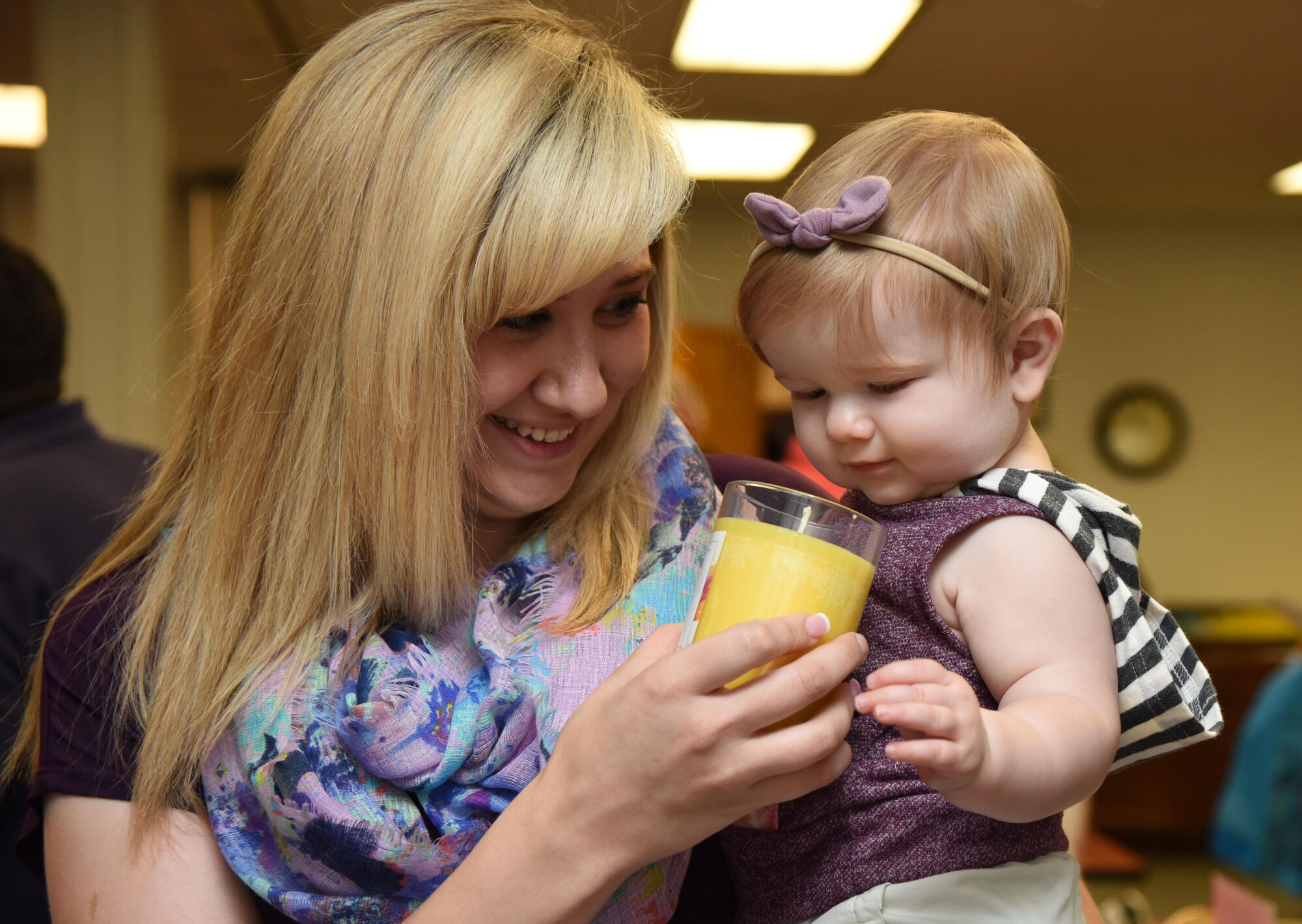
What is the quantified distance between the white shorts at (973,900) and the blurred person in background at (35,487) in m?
1.18

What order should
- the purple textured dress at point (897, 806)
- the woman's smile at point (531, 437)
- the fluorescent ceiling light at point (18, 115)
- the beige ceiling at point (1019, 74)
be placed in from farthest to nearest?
1. the fluorescent ceiling light at point (18, 115)
2. the beige ceiling at point (1019, 74)
3. the woman's smile at point (531, 437)
4. the purple textured dress at point (897, 806)

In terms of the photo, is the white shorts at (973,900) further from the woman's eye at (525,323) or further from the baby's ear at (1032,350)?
the woman's eye at (525,323)

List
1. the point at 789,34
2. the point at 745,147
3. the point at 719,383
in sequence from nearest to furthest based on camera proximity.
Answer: the point at 719,383
the point at 789,34
the point at 745,147

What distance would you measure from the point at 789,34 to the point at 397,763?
11.3 feet

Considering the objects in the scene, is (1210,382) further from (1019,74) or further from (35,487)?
(35,487)

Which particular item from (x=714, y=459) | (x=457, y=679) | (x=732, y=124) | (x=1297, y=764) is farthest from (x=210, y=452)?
(x=732, y=124)

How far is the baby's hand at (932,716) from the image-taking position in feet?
2.41

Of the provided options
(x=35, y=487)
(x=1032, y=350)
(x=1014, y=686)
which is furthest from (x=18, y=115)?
(x=1014, y=686)

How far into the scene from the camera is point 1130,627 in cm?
93

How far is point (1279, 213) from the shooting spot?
7.33m

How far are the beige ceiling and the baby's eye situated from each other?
2703mm

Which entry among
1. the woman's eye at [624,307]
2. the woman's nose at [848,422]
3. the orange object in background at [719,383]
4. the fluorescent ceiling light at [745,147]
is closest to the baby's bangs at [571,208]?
the woman's eye at [624,307]

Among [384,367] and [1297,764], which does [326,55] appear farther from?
[1297,764]

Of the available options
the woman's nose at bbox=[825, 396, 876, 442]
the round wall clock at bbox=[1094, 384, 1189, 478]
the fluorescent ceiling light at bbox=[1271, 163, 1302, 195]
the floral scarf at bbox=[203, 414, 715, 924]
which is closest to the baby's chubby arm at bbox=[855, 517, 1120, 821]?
the woman's nose at bbox=[825, 396, 876, 442]
